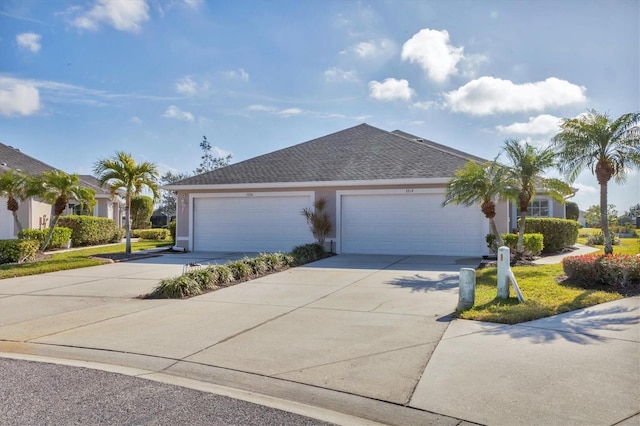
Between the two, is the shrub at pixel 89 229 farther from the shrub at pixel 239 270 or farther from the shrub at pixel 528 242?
the shrub at pixel 528 242

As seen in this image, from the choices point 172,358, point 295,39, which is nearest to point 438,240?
point 295,39

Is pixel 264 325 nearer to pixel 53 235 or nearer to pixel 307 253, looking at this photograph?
pixel 307 253

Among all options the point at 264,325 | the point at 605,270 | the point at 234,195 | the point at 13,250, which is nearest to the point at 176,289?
the point at 264,325

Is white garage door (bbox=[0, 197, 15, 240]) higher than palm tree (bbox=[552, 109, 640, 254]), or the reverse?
palm tree (bbox=[552, 109, 640, 254])

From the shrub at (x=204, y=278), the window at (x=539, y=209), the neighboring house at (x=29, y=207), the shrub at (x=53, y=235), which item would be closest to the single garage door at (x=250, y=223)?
the shrub at (x=53, y=235)

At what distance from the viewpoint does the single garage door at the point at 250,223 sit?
1753 cm

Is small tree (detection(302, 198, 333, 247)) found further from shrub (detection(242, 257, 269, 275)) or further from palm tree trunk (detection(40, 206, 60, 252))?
palm tree trunk (detection(40, 206, 60, 252))

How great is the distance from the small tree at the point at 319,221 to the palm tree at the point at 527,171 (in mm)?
6620

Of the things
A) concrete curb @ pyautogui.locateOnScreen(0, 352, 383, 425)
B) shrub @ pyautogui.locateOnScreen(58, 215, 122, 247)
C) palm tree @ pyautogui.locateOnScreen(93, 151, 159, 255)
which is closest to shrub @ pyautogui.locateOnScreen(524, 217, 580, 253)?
palm tree @ pyautogui.locateOnScreen(93, 151, 159, 255)

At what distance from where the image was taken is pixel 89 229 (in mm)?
21672

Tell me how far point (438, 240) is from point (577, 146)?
6.15m

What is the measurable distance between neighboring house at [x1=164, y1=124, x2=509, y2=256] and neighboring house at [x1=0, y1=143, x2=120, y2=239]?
734 cm

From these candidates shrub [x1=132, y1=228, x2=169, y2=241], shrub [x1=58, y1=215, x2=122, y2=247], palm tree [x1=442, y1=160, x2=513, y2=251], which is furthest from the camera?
shrub [x1=132, y1=228, x2=169, y2=241]

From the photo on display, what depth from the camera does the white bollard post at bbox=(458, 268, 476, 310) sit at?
7.03 metres
